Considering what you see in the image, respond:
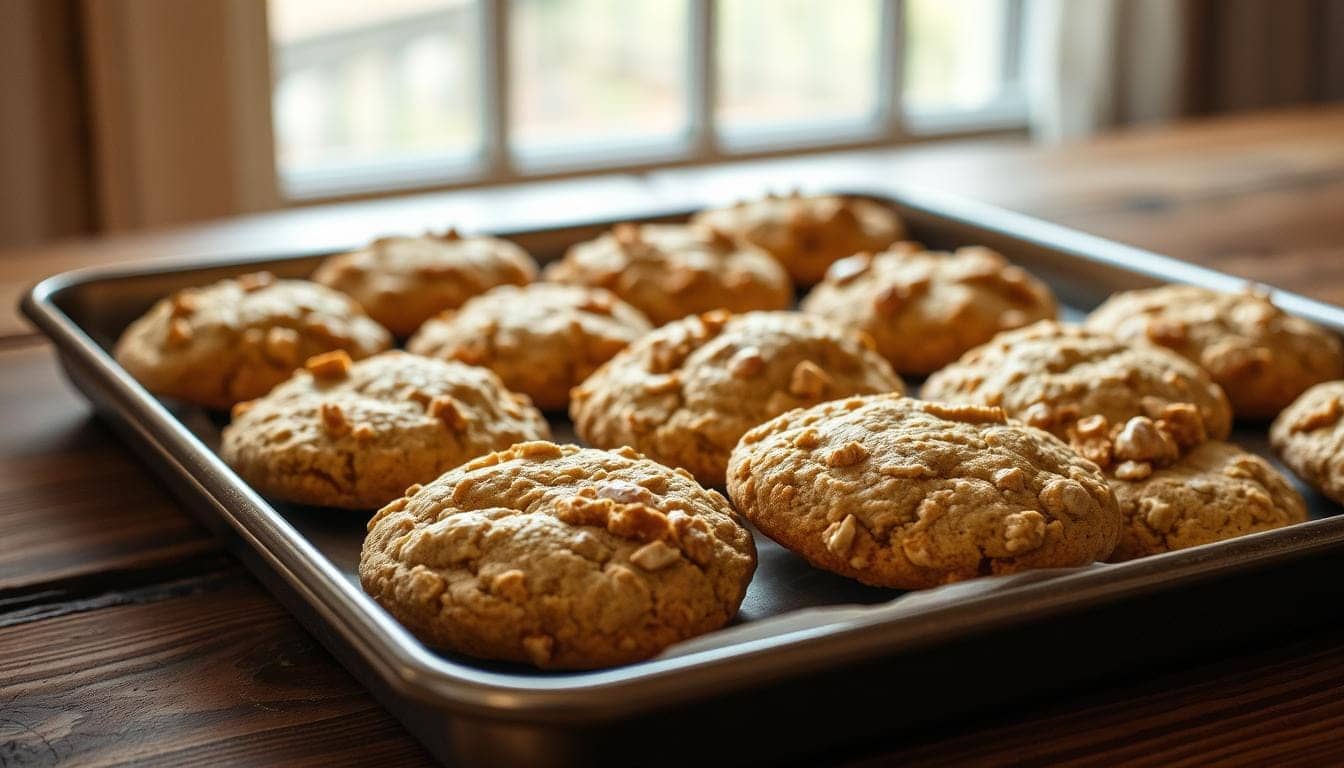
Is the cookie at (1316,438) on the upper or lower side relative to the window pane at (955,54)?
lower

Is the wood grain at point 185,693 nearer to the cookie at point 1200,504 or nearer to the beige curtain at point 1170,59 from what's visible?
the cookie at point 1200,504

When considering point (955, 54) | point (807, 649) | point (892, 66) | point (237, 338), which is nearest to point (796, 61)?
point (892, 66)

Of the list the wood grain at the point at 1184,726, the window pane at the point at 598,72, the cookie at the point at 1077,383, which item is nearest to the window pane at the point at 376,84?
the window pane at the point at 598,72

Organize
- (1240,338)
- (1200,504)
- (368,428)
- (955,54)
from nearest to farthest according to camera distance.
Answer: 1. (1200,504)
2. (368,428)
3. (1240,338)
4. (955,54)

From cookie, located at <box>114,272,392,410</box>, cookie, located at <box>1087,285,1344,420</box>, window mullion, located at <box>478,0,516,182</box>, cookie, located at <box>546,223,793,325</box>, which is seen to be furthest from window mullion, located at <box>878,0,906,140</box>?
cookie, located at <box>114,272,392,410</box>

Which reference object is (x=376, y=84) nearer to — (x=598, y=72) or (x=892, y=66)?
(x=598, y=72)
